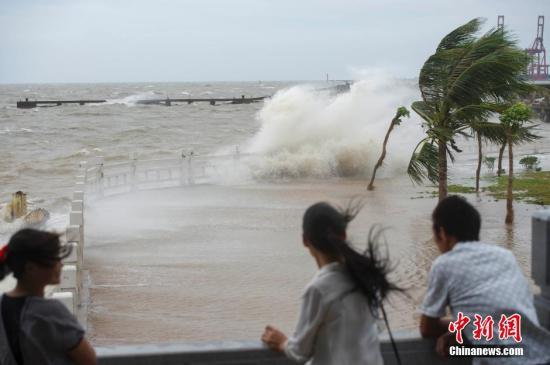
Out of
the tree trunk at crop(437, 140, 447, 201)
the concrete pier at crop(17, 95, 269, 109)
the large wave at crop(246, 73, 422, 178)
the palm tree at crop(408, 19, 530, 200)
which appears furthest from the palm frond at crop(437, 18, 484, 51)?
the concrete pier at crop(17, 95, 269, 109)

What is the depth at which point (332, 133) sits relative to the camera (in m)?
26.8

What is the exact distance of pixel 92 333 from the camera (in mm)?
Result: 7734

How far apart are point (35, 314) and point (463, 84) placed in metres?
11.7

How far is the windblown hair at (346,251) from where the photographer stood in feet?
9.45

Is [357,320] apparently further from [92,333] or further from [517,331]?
[92,333]

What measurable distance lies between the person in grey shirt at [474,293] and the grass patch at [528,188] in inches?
547

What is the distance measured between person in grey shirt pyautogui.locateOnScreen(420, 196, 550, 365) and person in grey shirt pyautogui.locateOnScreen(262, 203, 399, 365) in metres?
0.44

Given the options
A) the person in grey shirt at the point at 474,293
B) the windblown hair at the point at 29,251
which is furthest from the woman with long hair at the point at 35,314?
the person in grey shirt at the point at 474,293

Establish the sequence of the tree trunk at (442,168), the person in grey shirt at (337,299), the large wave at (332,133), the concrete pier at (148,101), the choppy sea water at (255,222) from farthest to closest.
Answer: the concrete pier at (148,101)
the large wave at (332,133)
the tree trunk at (442,168)
the choppy sea water at (255,222)
the person in grey shirt at (337,299)

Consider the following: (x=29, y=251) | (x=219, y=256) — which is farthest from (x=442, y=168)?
(x=29, y=251)

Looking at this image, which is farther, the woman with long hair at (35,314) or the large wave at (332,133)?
the large wave at (332,133)

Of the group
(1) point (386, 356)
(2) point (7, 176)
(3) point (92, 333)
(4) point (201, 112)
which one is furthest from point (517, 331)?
(4) point (201, 112)

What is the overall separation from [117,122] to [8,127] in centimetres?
952

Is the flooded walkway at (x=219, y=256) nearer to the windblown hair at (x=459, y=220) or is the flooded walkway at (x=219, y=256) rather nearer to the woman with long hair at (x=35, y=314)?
the windblown hair at (x=459, y=220)
